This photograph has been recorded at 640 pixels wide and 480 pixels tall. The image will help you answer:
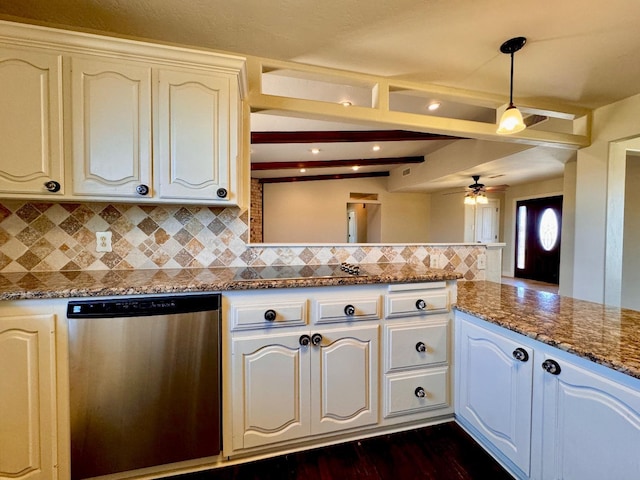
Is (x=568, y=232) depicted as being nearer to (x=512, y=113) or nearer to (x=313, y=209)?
(x=512, y=113)

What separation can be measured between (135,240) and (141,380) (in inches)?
33.7

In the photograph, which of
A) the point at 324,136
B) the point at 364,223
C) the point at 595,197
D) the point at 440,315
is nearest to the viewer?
the point at 440,315

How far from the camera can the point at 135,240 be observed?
1720 millimetres

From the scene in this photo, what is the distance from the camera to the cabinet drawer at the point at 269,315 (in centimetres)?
135

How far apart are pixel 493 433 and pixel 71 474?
1966 mm

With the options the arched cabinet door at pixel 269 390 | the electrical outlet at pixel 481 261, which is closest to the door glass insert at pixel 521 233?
the electrical outlet at pixel 481 261

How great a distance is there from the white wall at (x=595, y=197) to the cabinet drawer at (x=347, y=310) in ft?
8.19

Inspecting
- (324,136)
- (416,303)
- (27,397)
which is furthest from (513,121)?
(27,397)

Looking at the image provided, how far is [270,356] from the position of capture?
4.60ft

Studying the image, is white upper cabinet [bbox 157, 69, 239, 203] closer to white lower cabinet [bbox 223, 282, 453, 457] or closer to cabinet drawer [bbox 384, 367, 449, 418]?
white lower cabinet [bbox 223, 282, 453, 457]

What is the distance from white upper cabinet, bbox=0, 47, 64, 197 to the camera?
1274mm

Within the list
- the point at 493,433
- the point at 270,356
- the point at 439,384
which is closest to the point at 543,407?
the point at 493,433

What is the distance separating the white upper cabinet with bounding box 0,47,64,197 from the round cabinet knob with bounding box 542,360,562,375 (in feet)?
7.52

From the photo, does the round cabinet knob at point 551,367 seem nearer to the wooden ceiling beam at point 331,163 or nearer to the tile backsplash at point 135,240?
the tile backsplash at point 135,240
